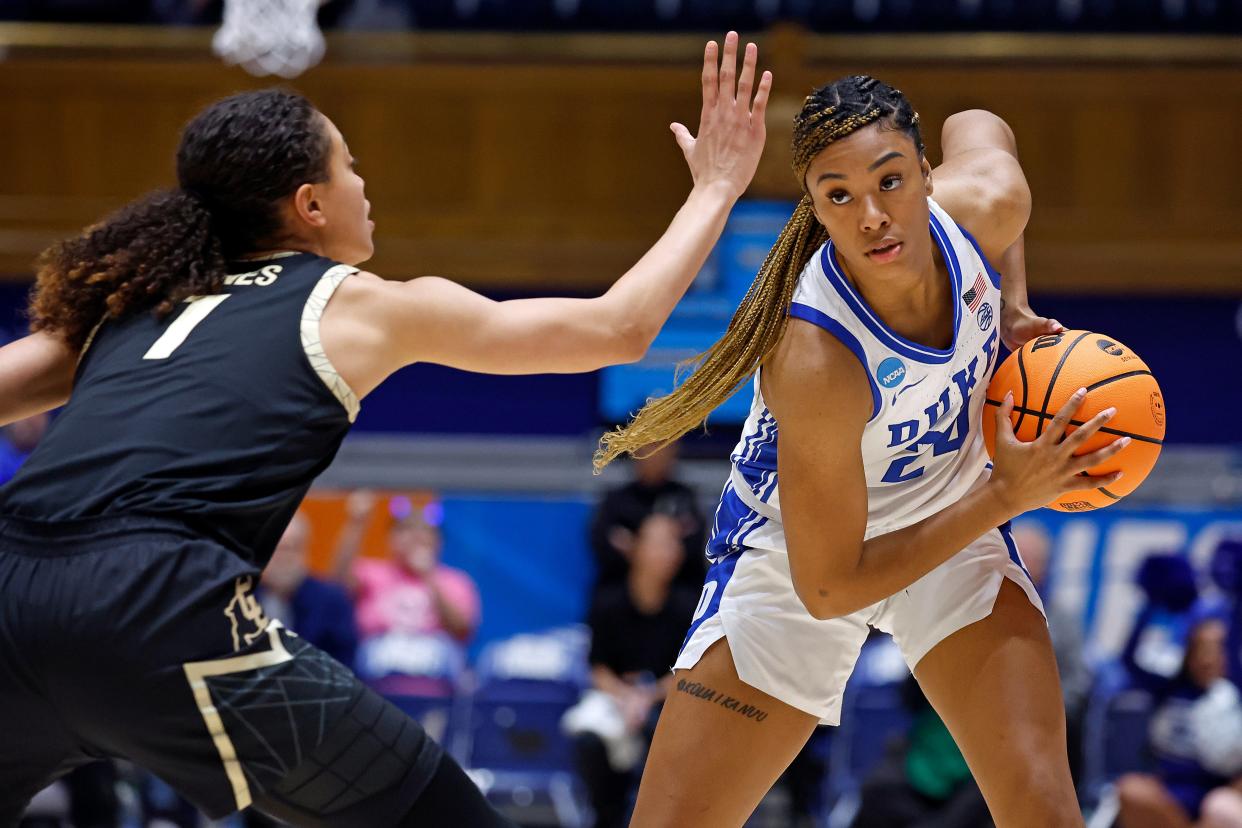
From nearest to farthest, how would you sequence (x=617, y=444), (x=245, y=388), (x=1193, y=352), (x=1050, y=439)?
(x=245, y=388)
(x=1050, y=439)
(x=617, y=444)
(x=1193, y=352)

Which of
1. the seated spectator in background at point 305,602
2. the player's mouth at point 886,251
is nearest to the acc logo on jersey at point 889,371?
the player's mouth at point 886,251

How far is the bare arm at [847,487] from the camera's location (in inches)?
119

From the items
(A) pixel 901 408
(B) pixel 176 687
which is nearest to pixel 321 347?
(B) pixel 176 687

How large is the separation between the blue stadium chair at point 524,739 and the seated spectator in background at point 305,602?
76 cm

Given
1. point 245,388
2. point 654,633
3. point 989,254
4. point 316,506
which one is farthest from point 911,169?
point 316,506

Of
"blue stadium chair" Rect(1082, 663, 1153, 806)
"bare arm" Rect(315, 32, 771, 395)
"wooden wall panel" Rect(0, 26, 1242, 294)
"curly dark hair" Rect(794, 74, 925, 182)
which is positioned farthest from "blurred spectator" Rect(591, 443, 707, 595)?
Answer: "bare arm" Rect(315, 32, 771, 395)

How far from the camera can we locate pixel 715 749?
10.9 feet

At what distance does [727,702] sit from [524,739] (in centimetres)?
416

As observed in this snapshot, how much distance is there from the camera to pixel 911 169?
3.09 metres

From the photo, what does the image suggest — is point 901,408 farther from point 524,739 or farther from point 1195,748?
point 524,739

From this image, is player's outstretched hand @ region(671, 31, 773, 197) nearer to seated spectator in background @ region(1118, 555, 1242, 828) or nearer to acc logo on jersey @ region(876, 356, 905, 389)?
acc logo on jersey @ region(876, 356, 905, 389)

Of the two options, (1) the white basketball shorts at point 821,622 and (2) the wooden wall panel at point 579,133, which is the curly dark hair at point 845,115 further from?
(2) the wooden wall panel at point 579,133

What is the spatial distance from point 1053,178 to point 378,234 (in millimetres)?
4229

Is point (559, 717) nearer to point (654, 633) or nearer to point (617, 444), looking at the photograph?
point (654, 633)
